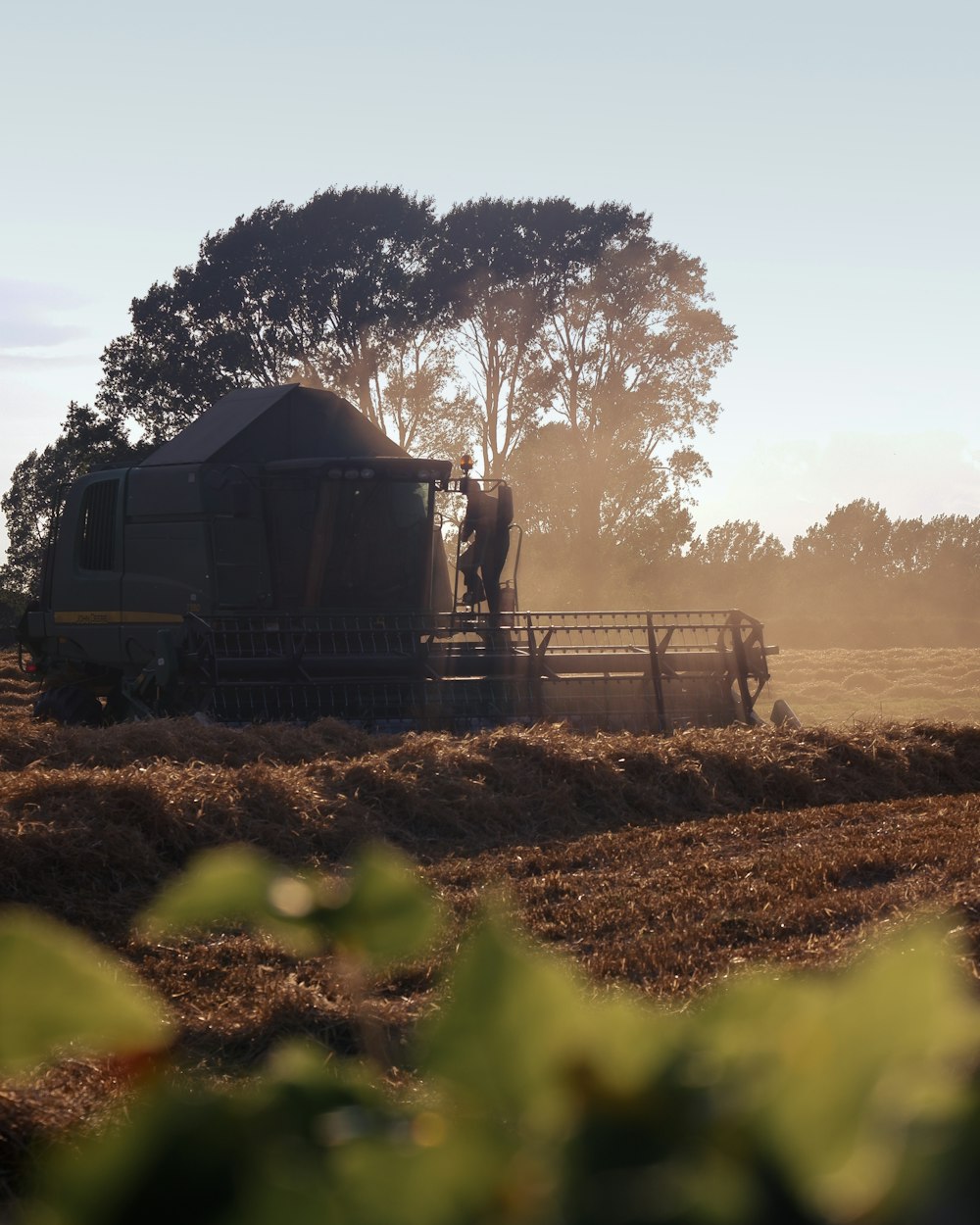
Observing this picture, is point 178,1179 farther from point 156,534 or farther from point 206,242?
point 206,242

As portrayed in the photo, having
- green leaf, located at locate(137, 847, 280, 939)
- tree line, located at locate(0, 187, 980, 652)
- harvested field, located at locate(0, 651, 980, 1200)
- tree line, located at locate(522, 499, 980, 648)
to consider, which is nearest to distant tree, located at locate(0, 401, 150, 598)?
tree line, located at locate(0, 187, 980, 652)

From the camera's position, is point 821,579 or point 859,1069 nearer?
point 859,1069

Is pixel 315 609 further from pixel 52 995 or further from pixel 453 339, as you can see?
pixel 453 339

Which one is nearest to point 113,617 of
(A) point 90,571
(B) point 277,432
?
(A) point 90,571

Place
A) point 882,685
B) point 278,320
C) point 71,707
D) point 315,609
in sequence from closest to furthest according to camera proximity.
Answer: point 315,609 → point 71,707 → point 882,685 → point 278,320

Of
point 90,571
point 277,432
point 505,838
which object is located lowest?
point 505,838

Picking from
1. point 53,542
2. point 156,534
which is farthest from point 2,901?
point 53,542

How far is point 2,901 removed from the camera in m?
5.49

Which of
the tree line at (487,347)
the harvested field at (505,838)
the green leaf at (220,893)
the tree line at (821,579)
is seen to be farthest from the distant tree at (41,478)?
the green leaf at (220,893)

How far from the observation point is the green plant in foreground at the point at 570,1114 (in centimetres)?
30

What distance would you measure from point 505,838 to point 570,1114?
23.9 feet

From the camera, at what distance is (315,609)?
38.3ft

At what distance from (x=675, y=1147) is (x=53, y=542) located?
13.6m

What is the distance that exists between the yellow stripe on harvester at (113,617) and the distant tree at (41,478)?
587 inches
